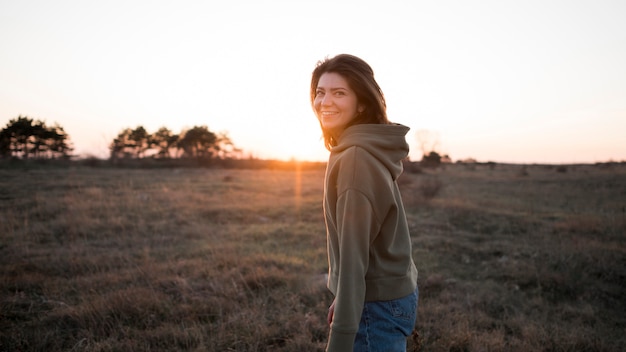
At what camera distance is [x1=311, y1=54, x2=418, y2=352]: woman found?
1175mm

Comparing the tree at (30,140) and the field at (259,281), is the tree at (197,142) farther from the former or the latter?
the field at (259,281)

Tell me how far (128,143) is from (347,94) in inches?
2076

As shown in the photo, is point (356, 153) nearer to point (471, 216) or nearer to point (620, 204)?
point (471, 216)

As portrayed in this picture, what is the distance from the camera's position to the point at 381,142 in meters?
1.33

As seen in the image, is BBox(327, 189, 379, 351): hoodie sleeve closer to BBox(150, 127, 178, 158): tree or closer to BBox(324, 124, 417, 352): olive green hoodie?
BBox(324, 124, 417, 352): olive green hoodie

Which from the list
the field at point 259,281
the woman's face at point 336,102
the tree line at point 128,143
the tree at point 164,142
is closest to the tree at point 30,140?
the tree line at point 128,143

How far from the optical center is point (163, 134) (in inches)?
1950

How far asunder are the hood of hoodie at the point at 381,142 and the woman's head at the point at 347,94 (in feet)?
0.42

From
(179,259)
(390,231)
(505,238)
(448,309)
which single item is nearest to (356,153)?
(390,231)

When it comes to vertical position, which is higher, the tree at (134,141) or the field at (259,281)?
the tree at (134,141)

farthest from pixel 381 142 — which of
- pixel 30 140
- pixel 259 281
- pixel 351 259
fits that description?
pixel 30 140

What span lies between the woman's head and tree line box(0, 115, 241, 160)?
141 ft

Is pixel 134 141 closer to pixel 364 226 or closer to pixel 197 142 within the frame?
pixel 197 142

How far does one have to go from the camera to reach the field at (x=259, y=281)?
3311mm
